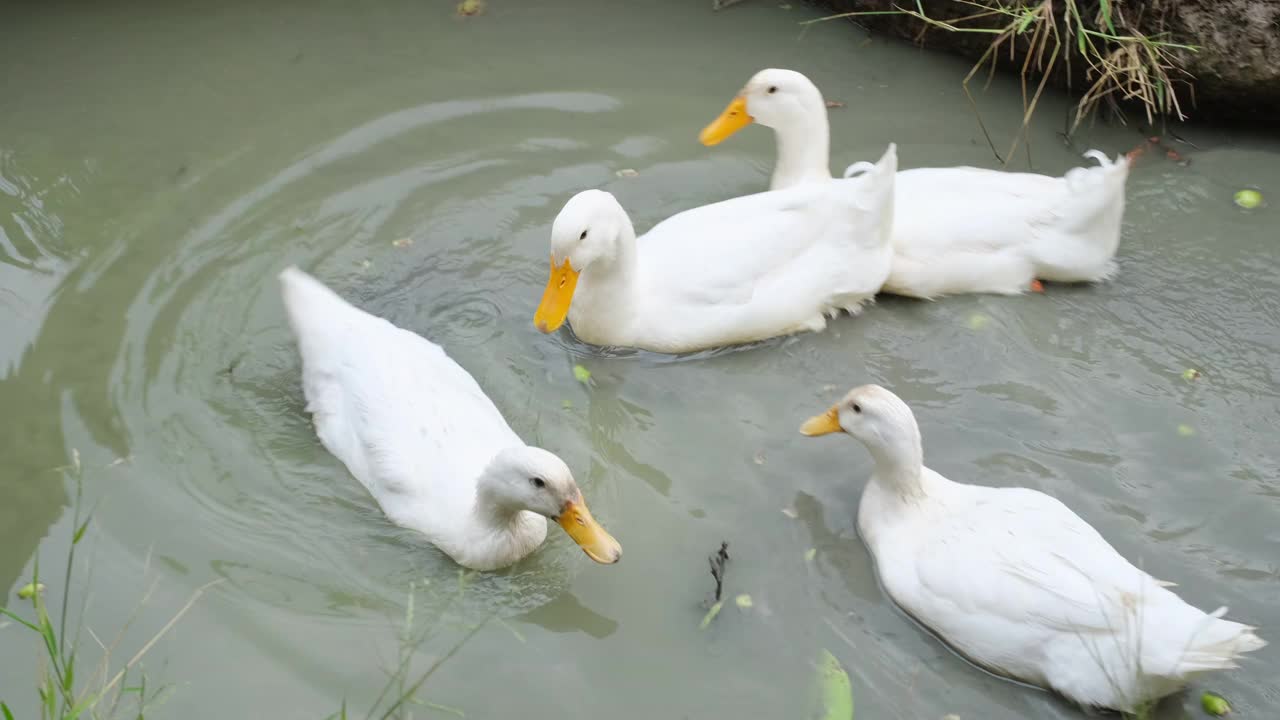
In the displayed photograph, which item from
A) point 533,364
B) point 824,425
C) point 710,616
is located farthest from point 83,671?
point 824,425

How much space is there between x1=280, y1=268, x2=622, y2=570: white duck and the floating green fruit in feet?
10.8

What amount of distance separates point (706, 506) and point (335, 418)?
1226 mm

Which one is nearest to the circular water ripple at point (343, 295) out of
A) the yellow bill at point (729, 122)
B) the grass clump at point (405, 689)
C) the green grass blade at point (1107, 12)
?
the grass clump at point (405, 689)

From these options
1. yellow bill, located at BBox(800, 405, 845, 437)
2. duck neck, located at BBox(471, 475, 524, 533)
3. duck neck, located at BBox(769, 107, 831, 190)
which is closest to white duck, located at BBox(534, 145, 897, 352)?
duck neck, located at BBox(769, 107, 831, 190)

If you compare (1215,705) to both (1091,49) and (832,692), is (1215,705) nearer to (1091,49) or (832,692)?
(832,692)

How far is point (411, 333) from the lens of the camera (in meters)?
3.97

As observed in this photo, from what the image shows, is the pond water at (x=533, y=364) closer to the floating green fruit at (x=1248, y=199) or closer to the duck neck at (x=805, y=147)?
the floating green fruit at (x=1248, y=199)

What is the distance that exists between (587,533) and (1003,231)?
7.15 ft

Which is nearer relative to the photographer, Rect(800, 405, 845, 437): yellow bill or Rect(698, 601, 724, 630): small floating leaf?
Rect(698, 601, 724, 630): small floating leaf

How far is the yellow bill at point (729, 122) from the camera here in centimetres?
479

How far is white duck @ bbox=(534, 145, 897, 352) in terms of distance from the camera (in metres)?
4.07

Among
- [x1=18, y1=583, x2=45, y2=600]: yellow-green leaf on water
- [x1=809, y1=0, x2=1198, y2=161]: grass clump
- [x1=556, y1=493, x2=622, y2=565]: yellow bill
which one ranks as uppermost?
[x1=809, y1=0, x2=1198, y2=161]: grass clump

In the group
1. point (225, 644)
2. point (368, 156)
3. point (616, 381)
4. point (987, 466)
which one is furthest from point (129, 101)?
point (987, 466)

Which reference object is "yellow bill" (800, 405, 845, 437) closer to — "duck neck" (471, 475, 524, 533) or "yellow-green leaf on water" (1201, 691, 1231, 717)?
"duck neck" (471, 475, 524, 533)
